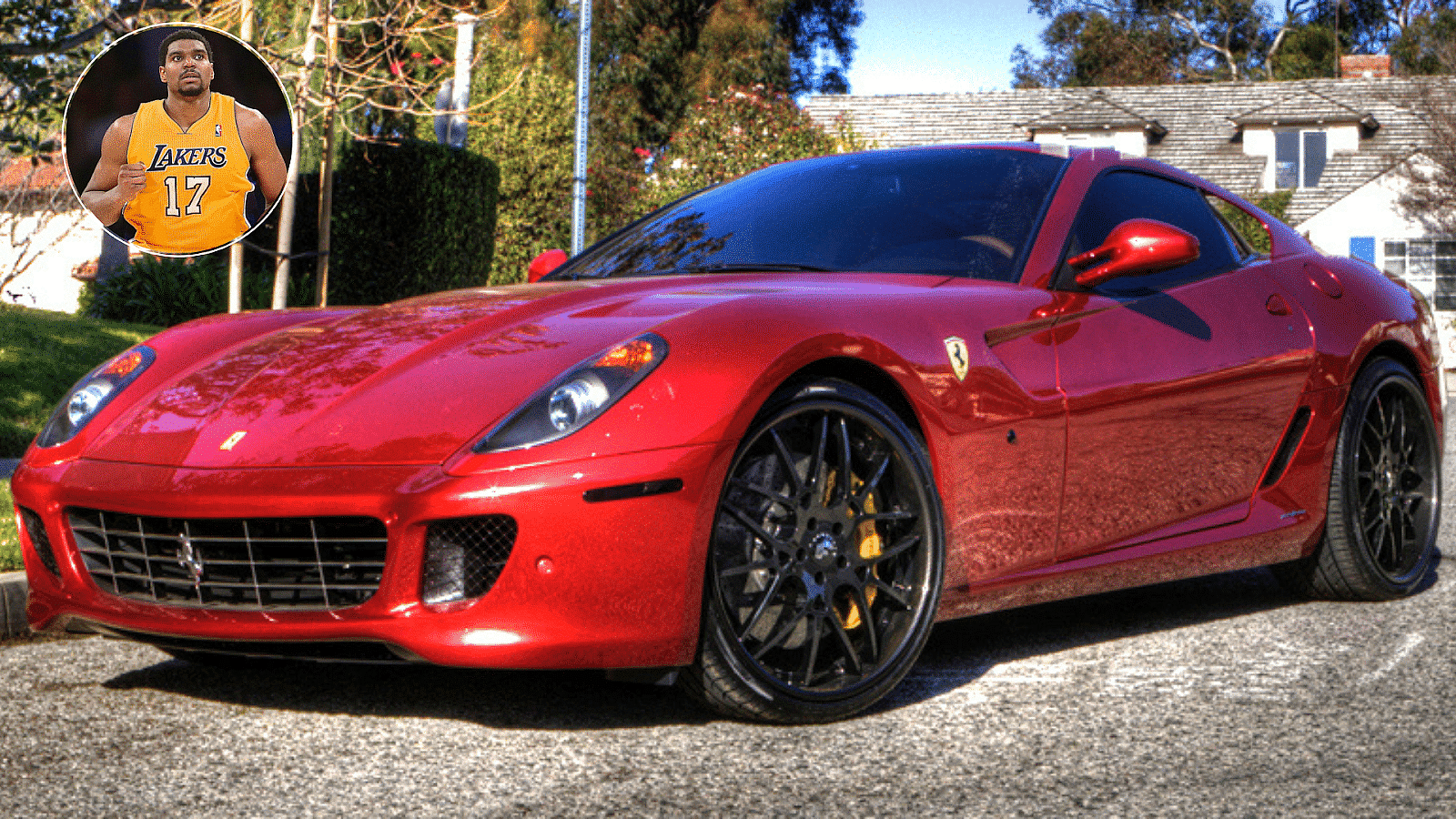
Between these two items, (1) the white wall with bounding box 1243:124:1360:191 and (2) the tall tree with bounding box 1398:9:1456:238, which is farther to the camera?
(1) the white wall with bounding box 1243:124:1360:191

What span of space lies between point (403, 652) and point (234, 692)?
0.93 m

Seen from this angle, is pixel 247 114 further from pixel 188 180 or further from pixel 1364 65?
pixel 1364 65

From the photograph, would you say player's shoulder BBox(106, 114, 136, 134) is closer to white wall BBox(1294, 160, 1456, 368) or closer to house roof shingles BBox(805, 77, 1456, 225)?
house roof shingles BBox(805, 77, 1456, 225)

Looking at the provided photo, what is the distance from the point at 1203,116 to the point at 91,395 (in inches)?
1680

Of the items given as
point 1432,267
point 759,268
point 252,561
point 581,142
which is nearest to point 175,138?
point 759,268

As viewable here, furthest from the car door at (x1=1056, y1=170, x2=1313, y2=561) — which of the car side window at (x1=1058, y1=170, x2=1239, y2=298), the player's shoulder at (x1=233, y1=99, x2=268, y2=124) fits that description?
the player's shoulder at (x1=233, y1=99, x2=268, y2=124)

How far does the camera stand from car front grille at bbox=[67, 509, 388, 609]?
3.39 metres

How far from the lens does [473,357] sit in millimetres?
3695

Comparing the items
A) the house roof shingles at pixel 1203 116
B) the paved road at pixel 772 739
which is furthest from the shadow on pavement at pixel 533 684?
the house roof shingles at pixel 1203 116

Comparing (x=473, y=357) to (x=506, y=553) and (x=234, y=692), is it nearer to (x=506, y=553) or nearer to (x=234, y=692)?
(x=506, y=553)

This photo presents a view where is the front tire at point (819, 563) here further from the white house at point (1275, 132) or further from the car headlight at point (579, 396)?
the white house at point (1275, 132)

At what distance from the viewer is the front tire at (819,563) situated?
3594 millimetres

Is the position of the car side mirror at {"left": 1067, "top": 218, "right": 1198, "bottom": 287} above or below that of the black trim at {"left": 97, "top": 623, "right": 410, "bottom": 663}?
above

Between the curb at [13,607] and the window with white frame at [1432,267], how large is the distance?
3604 centimetres
